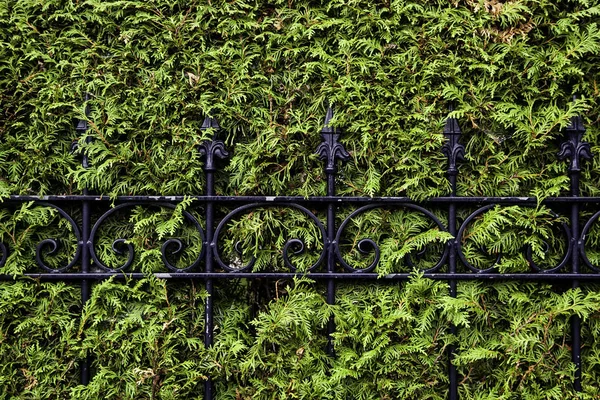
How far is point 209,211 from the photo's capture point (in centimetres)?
219

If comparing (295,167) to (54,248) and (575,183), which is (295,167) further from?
(575,183)

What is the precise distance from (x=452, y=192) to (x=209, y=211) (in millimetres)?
1173

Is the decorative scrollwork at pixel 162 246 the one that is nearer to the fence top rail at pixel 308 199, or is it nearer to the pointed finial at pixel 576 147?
the fence top rail at pixel 308 199

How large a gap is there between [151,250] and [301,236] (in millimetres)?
722

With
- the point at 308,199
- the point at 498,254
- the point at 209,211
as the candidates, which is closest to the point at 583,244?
the point at 498,254

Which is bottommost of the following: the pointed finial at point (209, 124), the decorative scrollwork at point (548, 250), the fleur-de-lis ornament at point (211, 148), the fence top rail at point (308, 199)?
the decorative scrollwork at point (548, 250)

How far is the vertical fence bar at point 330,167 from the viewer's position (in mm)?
2170

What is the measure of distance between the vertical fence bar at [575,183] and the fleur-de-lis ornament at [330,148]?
3.46 ft

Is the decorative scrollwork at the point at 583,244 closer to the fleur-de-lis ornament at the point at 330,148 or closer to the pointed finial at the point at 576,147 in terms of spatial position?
the pointed finial at the point at 576,147

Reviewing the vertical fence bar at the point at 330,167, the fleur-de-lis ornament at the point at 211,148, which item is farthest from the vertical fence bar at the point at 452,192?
the fleur-de-lis ornament at the point at 211,148

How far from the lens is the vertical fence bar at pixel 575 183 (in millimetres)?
2172

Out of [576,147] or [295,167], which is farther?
[295,167]

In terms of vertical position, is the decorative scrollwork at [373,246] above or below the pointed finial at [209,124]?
below

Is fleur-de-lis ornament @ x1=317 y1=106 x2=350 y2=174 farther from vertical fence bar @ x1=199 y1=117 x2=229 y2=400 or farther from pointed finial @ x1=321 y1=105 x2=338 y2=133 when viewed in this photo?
vertical fence bar @ x1=199 y1=117 x2=229 y2=400
